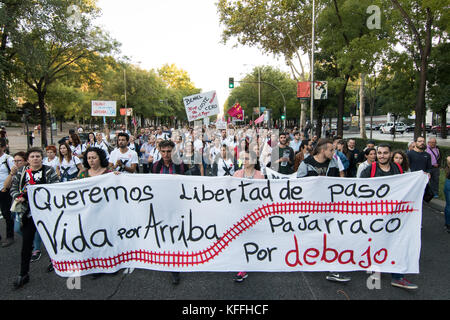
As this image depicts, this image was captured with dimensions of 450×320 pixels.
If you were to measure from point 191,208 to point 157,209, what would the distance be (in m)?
0.41

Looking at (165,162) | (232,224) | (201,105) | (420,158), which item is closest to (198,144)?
(201,105)

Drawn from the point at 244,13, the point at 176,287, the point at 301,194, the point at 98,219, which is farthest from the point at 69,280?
the point at 244,13

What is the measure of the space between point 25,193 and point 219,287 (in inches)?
107

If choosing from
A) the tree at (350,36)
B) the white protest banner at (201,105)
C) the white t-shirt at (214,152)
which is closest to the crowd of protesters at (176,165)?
the white t-shirt at (214,152)

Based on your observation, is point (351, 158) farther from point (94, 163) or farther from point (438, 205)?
point (94, 163)

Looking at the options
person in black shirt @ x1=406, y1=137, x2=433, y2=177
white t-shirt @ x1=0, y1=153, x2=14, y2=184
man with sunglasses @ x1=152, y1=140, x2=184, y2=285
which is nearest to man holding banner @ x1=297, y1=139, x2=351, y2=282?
man with sunglasses @ x1=152, y1=140, x2=184, y2=285

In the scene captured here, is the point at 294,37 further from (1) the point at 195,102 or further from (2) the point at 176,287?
(2) the point at 176,287

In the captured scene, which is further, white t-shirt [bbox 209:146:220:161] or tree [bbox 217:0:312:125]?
tree [bbox 217:0:312:125]

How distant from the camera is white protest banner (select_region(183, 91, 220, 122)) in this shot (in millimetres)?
11281

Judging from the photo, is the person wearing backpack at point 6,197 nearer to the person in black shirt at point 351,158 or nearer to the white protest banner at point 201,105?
the white protest banner at point 201,105

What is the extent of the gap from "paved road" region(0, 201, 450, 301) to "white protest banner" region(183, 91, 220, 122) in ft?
25.0

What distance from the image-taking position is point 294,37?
2839 centimetres

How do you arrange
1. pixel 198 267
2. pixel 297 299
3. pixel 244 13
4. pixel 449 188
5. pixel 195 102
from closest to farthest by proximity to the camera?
pixel 297 299
pixel 198 267
pixel 449 188
pixel 195 102
pixel 244 13

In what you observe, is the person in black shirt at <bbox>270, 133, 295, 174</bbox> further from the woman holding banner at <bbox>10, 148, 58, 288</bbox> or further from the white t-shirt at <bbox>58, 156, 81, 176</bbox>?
the woman holding banner at <bbox>10, 148, 58, 288</bbox>
